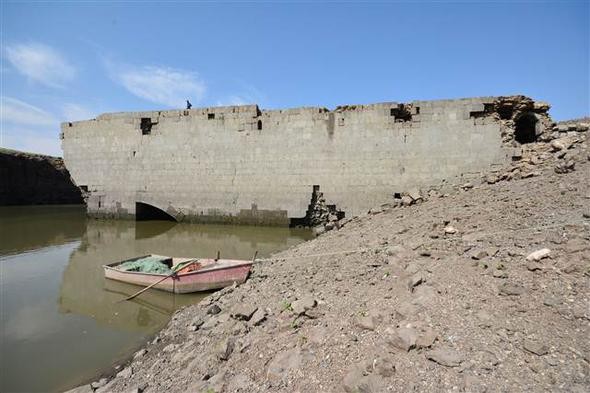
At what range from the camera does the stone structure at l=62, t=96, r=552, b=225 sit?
36.4 ft

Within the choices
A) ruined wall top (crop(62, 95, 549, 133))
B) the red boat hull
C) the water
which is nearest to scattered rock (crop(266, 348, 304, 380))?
the water

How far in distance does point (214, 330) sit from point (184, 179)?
33.5 feet

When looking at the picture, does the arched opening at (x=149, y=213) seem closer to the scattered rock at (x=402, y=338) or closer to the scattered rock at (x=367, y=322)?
the scattered rock at (x=367, y=322)

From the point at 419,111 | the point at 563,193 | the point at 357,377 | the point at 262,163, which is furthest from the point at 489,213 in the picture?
the point at 262,163

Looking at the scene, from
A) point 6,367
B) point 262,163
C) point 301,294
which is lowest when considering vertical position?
point 6,367

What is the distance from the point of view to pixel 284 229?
12.8 metres

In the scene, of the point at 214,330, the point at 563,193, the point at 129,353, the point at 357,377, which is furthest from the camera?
the point at 563,193

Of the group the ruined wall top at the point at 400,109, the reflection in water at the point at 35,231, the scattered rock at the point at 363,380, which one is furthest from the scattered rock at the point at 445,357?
the reflection in water at the point at 35,231

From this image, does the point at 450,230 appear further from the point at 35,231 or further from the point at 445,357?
the point at 35,231

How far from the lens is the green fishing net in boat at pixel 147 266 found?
8164 mm

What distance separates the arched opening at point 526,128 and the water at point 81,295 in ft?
23.0

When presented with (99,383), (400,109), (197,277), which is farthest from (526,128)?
(99,383)

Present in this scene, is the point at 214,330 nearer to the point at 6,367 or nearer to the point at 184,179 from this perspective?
the point at 6,367

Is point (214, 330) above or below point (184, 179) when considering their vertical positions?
below
